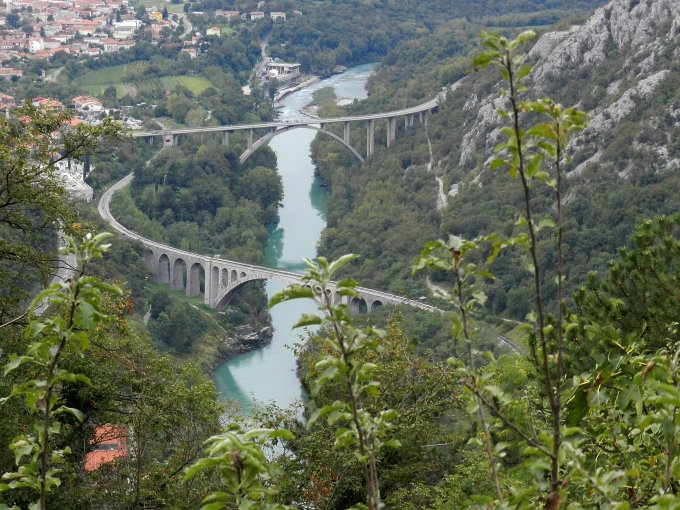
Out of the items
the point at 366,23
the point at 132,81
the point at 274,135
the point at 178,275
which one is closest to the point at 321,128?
the point at 274,135

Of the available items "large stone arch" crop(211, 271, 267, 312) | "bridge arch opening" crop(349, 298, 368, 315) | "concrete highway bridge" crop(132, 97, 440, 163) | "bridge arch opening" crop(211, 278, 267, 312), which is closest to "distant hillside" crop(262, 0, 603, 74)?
"concrete highway bridge" crop(132, 97, 440, 163)

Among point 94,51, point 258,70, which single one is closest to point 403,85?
point 258,70

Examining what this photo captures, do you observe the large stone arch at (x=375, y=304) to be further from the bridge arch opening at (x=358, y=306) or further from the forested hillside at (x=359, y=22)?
the forested hillside at (x=359, y=22)

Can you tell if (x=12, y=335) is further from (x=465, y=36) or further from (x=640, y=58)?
(x=465, y=36)

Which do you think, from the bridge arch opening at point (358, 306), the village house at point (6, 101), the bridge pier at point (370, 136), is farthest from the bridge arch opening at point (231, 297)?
the village house at point (6, 101)

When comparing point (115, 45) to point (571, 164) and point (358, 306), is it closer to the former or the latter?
point (571, 164)

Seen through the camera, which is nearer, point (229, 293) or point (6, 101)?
point (229, 293)
